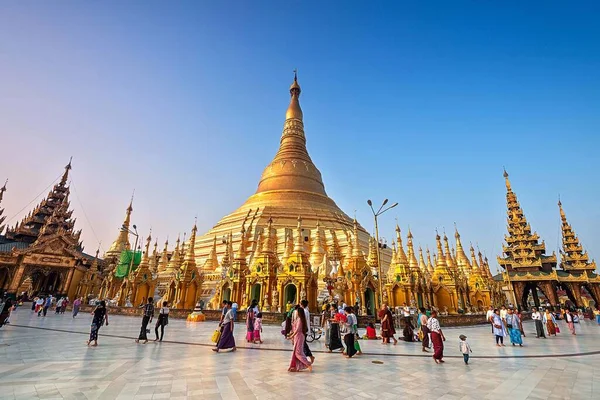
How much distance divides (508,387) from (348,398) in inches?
130

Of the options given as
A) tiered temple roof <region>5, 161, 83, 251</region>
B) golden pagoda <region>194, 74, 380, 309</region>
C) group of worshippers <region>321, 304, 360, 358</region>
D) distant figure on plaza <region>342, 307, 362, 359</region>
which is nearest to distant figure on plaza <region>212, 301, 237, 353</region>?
group of worshippers <region>321, 304, 360, 358</region>

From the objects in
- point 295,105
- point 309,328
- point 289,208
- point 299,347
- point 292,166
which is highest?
point 295,105

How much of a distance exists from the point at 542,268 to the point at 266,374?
4722cm

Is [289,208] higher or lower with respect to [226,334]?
higher

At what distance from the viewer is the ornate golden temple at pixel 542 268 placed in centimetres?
3753

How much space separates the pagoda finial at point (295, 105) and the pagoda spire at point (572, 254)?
4498cm

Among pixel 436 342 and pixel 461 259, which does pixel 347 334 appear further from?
pixel 461 259

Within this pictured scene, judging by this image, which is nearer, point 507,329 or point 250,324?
point 250,324

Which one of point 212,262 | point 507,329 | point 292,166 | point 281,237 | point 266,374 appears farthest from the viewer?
point 292,166

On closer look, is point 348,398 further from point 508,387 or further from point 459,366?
point 459,366

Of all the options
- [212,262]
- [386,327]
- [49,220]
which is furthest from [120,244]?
[386,327]

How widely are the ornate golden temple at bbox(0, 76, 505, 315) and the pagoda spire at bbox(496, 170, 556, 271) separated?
694 cm

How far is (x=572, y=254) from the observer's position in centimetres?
4119

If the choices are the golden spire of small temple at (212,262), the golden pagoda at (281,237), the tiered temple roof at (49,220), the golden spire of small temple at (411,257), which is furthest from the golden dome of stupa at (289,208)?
the tiered temple roof at (49,220)
